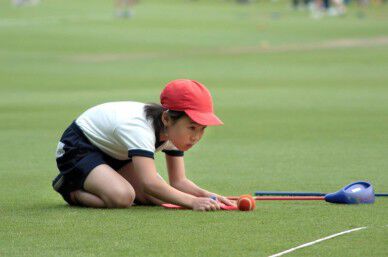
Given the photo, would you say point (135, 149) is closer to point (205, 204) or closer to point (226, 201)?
point (205, 204)

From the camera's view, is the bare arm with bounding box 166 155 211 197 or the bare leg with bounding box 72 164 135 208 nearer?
the bare leg with bounding box 72 164 135 208

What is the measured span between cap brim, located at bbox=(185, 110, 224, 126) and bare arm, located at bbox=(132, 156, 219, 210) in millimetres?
435

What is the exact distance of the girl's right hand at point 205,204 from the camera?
28.4 ft

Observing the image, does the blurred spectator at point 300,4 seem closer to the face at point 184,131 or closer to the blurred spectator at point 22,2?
the blurred spectator at point 22,2

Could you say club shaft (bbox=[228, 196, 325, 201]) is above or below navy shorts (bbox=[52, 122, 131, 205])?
below

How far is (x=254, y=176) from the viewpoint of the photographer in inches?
456

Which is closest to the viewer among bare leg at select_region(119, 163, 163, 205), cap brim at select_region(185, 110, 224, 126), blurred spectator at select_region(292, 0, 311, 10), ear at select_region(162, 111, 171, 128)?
cap brim at select_region(185, 110, 224, 126)

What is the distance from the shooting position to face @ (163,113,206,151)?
342 inches

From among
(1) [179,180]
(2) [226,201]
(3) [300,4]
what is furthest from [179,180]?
(3) [300,4]

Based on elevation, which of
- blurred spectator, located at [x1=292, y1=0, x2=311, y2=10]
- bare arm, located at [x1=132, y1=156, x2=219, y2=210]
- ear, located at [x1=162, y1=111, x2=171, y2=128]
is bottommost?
blurred spectator, located at [x1=292, y1=0, x2=311, y2=10]

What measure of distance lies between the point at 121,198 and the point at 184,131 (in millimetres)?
705

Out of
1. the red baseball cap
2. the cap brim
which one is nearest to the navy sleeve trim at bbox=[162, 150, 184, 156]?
the red baseball cap

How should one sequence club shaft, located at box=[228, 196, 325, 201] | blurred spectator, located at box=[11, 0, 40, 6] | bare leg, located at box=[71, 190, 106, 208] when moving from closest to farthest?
bare leg, located at box=[71, 190, 106, 208] < club shaft, located at box=[228, 196, 325, 201] < blurred spectator, located at box=[11, 0, 40, 6]

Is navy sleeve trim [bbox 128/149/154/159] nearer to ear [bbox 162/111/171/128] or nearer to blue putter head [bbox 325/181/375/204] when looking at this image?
ear [bbox 162/111/171/128]
